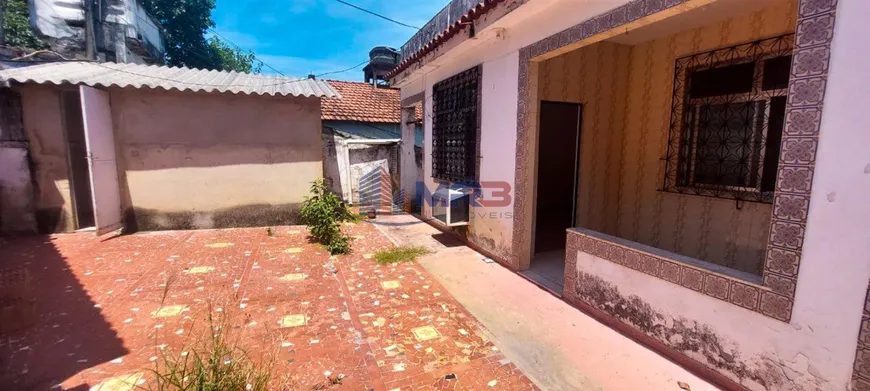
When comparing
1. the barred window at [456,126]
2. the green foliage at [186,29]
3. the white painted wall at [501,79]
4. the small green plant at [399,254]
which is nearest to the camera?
the white painted wall at [501,79]

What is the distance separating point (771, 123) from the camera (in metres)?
3.53

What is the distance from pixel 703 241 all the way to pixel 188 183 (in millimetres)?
8448

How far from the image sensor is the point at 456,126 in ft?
19.9

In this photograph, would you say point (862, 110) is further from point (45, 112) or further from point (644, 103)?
point (45, 112)

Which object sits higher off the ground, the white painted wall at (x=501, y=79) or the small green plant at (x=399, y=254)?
the white painted wall at (x=501, y=79)

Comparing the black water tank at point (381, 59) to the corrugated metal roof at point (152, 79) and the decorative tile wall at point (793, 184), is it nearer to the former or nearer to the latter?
the corrugated metal roof at point (152, 79)

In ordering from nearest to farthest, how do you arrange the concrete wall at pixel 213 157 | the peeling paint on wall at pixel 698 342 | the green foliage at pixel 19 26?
the peeling paint on wall at pixel 698 342 → the concrete wall at pixel 213 157 → the green foliage at pixel 19 26

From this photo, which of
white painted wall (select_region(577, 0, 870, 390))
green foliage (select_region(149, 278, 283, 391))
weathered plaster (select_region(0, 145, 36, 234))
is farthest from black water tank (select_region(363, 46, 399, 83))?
white painted wall (select_region(577, 0, 870, 390))

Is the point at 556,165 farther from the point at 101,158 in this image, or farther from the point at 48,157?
the point at 48,157

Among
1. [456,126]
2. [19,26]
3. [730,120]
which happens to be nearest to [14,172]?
[456,126]

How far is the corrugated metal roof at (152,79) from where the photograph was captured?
5.73 m

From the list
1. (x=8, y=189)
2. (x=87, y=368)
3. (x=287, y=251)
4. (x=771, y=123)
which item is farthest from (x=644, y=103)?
(x=8, y=189)

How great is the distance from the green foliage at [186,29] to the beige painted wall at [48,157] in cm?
1576

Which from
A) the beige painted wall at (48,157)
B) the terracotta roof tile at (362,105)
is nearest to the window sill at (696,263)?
the beige painted wall at (48,157)
